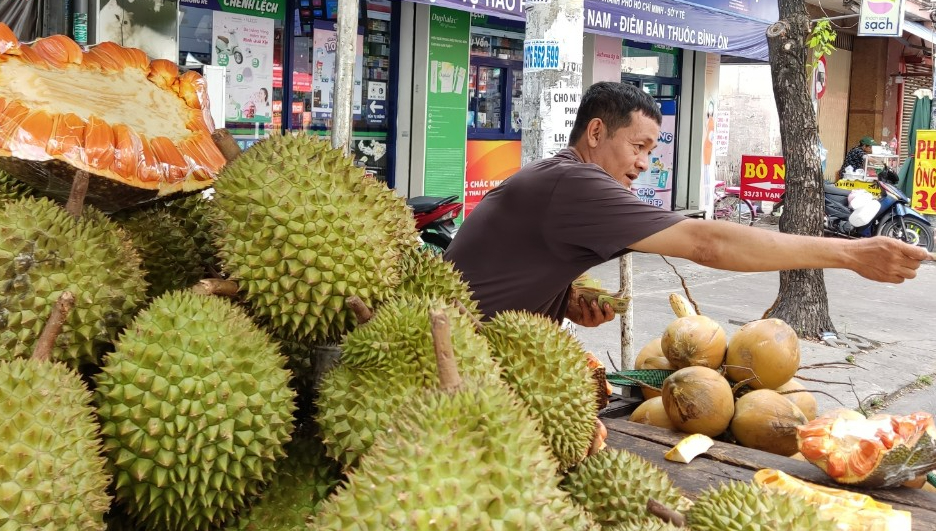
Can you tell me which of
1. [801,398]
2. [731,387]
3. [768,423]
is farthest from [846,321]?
[768,423]

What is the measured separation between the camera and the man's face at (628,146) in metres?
3.26

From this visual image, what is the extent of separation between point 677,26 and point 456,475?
1163 centimetres

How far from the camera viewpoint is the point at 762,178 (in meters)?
15.1

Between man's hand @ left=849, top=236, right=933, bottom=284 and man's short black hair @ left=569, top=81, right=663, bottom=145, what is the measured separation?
97 centimetres

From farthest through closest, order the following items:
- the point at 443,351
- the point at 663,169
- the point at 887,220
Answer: the point at 663,169, the point at 887,220, the point at 443,351

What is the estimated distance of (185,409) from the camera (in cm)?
131

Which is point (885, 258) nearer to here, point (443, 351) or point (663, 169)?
point (443, 351)

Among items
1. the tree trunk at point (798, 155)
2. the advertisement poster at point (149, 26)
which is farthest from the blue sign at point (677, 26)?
the advertisement poster at point (149, 26)

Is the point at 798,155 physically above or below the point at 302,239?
above

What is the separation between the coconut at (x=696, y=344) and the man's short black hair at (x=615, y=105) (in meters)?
0.77

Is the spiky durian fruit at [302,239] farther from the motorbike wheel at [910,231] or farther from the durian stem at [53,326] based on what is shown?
the motorbike wheel at [910,231]

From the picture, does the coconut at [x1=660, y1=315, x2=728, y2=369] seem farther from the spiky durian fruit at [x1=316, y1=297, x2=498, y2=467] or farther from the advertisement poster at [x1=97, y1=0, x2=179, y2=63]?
the advertisement poster at [x1=97, y1=0, x2=179, y2=63]

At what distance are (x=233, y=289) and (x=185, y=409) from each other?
0.30 meters

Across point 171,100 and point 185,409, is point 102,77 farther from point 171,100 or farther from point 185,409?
point 185,409
